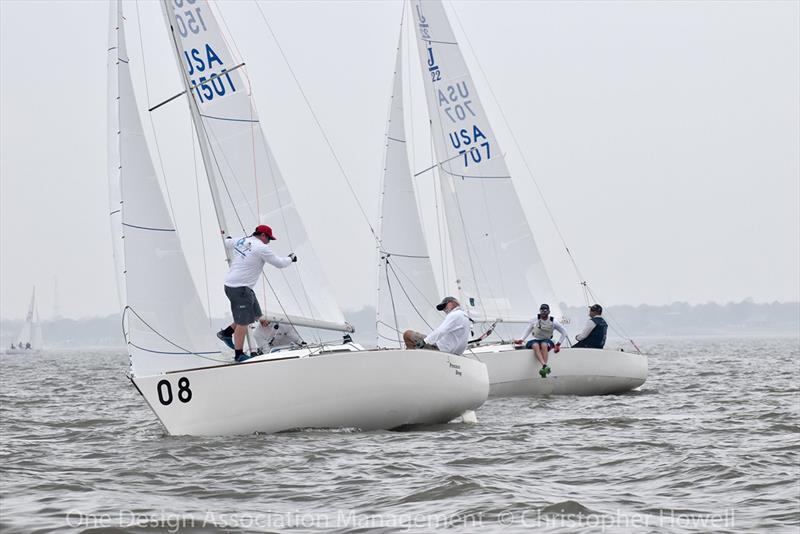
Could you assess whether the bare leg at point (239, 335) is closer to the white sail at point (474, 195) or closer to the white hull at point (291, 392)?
the white hull at point (291, 392)

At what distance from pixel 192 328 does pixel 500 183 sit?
1063cm

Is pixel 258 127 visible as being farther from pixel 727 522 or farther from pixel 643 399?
pixel 727 522

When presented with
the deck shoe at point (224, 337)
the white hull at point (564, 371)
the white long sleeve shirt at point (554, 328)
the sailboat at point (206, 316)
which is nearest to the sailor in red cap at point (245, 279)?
the deck shoe at point (224, 337)

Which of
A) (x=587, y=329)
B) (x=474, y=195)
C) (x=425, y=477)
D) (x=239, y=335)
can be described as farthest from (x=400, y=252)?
(x=425, y=477)

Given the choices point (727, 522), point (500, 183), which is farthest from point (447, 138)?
point (727, 522)

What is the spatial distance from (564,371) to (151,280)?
782 cm

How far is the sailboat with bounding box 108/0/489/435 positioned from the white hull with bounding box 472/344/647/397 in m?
4.16

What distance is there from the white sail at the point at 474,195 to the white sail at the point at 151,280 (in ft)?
30.3

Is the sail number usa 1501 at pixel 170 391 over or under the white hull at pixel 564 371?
over

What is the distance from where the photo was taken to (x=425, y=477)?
765 centimetres

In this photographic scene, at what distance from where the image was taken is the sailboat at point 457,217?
19.8 meters

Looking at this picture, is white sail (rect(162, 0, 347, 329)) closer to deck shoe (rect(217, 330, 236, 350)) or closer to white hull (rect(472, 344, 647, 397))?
deck shoe (rect(217, 330, 236, 350))

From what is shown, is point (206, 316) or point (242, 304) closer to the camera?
point (242, 304)

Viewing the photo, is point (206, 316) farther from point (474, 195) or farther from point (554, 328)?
point (474, 195)
